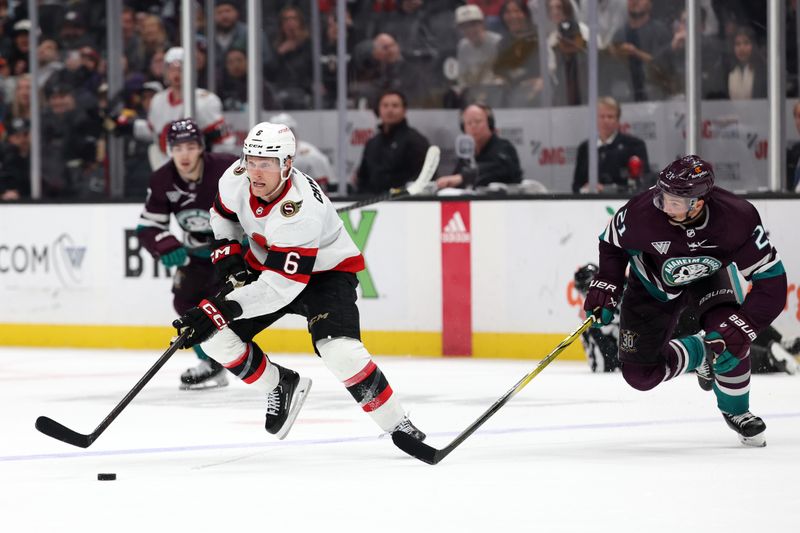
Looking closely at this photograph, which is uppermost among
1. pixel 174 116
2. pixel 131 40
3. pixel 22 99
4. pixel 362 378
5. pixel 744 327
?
pixel 131 40

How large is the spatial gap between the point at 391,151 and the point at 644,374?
12.5 feet

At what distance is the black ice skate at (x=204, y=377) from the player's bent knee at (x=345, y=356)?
2181mm

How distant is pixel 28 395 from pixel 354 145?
2.80 metres

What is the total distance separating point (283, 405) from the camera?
5.00 meters

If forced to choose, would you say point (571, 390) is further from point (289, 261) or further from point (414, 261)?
point (289, 261)

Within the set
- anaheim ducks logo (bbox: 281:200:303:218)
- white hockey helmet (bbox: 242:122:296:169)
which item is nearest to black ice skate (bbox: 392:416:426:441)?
anaheim ducks logo (bbox: 281:200:303:218)

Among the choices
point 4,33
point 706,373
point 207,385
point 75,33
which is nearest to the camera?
point 706,373

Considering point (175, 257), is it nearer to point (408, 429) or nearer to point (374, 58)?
point (408, 429)

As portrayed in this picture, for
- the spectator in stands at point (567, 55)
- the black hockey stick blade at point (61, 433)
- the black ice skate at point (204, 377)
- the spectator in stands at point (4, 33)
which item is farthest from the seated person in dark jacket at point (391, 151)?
the black hockey stick blade at point (61, 433)

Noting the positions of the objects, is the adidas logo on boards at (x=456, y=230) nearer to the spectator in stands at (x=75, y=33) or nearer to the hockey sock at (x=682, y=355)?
the spectator in stands at (x=75, y=33)

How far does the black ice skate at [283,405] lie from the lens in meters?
5.00

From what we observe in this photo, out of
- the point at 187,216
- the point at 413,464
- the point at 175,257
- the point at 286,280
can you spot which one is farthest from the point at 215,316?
the point at 187,216

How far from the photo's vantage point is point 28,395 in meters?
6.57

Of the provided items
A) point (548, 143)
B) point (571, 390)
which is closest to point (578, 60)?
point (548, 143)
